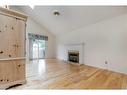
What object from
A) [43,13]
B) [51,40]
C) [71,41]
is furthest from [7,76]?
[51,40]

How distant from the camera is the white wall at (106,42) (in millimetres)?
4586

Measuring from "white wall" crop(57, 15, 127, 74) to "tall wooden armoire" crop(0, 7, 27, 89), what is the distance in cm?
337

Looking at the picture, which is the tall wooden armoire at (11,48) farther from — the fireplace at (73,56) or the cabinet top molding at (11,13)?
the fireplace at (73,56)

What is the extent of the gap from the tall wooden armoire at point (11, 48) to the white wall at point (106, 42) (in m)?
3.37

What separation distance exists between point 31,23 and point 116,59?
6.12 m

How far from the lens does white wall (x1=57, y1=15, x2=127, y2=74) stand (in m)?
4.59

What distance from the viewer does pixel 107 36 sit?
5.26m

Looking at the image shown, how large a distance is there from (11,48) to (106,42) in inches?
150

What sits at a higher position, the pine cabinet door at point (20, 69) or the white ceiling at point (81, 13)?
the white ceiling at point (81, 13)

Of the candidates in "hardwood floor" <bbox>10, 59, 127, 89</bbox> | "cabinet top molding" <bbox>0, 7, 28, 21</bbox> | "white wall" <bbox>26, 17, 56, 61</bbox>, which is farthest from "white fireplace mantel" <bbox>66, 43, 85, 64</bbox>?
"cabinet top molding" <bbox>0, 7, 28, 21</bbox>

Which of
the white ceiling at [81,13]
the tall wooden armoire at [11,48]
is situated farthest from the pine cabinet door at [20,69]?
the white ceiling at [81,13]
